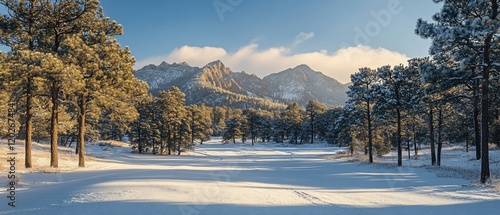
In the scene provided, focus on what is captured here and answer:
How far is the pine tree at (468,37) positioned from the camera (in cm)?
1280

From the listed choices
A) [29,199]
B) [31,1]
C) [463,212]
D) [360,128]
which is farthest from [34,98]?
[360,128]

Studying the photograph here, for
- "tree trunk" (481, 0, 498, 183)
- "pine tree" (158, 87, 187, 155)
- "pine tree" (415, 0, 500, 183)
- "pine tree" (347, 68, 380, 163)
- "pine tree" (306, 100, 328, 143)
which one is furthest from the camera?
"pine tree" (306, 100, 328, 143)

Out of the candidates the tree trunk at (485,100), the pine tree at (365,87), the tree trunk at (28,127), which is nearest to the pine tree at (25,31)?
the tree trunk at (28,127)

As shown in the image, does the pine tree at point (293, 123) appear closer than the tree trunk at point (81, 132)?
No

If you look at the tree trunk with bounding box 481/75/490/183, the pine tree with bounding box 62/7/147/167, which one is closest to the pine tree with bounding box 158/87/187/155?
the pine tree with bounding box 62/7/147/167

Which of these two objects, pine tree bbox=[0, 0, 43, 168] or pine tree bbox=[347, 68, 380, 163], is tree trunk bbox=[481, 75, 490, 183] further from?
pine tree bbox=[0, 0, 43, 168]

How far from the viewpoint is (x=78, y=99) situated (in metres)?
21.7

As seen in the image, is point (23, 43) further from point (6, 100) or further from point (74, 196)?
point (74, 196)

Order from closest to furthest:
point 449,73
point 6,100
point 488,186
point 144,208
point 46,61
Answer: point 144,208
point 488,186
point 449,73
point 46,61
point 6,100

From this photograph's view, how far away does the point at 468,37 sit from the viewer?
42.1ft

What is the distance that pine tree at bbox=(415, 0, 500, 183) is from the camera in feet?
42.0

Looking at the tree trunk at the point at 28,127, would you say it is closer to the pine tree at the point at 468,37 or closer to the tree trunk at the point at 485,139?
the pine tree at the point at 468,37

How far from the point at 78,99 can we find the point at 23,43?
212 inches

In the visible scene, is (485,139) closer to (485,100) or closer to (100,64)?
(485,100)
